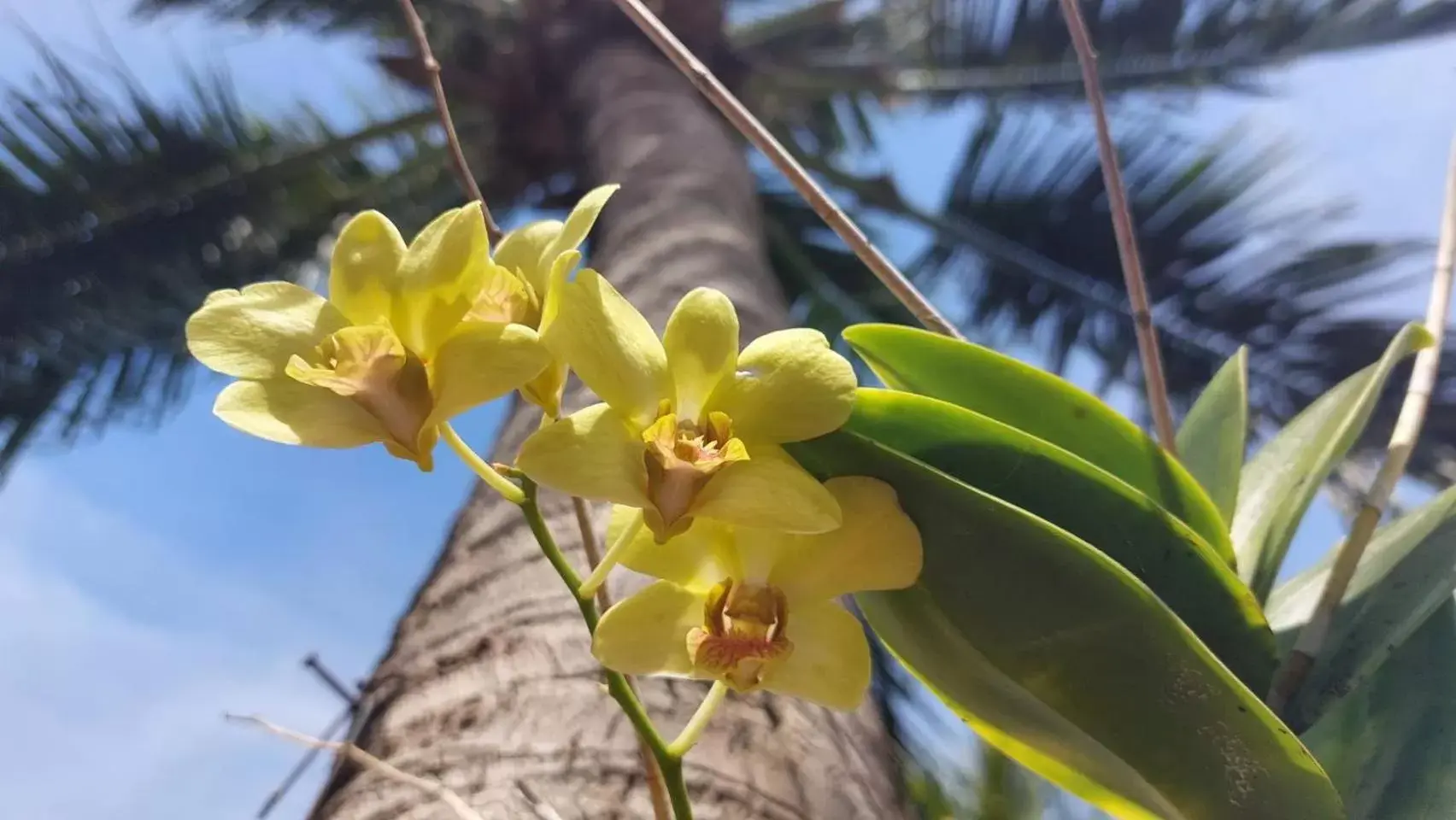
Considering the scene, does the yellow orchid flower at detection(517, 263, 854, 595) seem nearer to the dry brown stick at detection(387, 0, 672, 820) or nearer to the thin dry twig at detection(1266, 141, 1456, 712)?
the dry brown stick at detection(387, 0, 672, 820)

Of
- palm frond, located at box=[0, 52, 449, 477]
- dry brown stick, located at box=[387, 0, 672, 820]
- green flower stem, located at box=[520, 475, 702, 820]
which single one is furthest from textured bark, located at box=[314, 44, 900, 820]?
palm frond, located at box=[0, 52, 449, 477]

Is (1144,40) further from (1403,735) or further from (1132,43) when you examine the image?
(1403,735)

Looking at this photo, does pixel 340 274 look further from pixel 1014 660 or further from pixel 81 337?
pixel 81 337

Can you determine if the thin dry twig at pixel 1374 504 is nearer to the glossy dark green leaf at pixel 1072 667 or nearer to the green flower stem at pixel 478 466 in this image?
the glossy dark green leaf at pixel 1072 667

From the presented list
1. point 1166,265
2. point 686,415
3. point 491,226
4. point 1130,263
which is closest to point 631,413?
point 686,415

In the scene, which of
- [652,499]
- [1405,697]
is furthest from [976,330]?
[652,499]

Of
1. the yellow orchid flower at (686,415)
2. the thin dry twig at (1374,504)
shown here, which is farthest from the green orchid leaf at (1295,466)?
the yellow orchid flower at (686,415)
